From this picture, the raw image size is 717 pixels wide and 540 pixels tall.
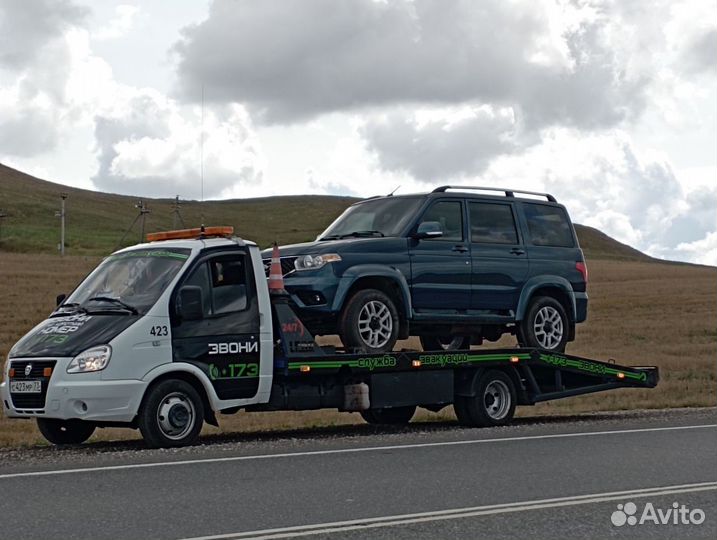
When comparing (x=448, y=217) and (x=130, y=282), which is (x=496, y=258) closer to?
(x=448, y=217)

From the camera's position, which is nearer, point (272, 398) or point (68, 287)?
point (272, 398)

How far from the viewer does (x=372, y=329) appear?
13.5 metres

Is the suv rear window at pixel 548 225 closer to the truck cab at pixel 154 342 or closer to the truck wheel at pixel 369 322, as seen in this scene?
the truck wheel at pixel 369 322

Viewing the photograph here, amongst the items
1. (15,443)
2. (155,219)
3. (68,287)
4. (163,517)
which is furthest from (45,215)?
(163,517)

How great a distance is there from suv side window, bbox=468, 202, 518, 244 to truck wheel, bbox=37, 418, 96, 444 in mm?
5062

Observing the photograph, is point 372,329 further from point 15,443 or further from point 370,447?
point 15,443

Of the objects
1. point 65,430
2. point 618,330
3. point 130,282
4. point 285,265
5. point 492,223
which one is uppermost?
point 492,223

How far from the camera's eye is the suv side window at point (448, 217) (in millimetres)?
14334

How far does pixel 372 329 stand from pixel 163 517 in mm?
5842

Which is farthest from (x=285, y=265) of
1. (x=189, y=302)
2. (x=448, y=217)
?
(x=448, y=217)

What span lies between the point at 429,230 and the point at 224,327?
2691mm

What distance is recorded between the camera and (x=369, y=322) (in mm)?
13438

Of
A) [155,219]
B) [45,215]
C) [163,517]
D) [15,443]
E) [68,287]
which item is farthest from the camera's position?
[155,219]

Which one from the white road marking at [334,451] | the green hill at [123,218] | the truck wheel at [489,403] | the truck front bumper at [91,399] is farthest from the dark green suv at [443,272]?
the green hill at [123,218]
